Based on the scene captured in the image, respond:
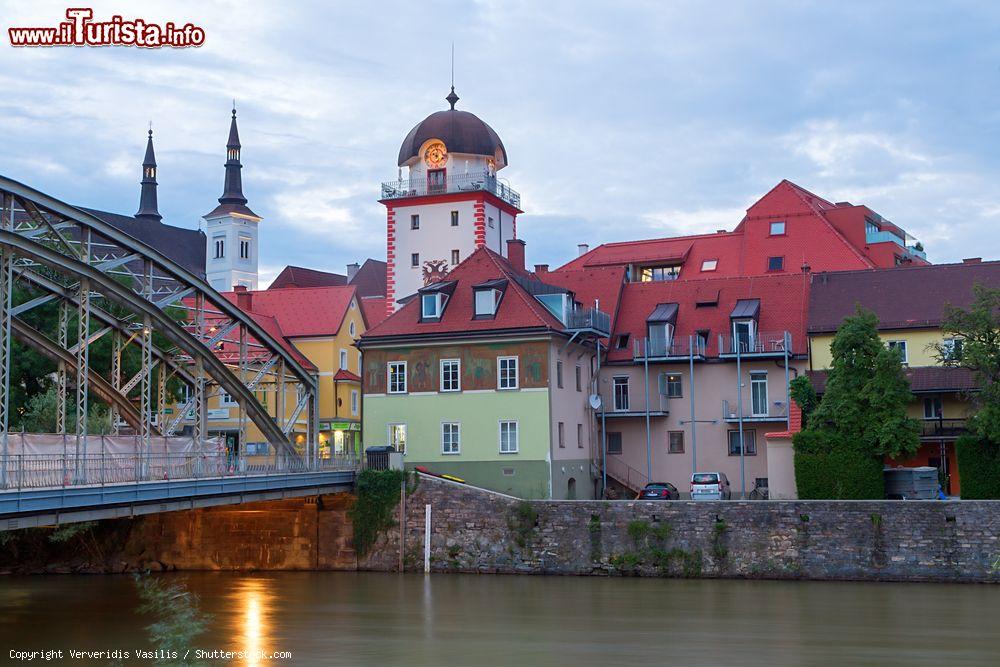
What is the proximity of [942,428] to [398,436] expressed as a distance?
18618 mm

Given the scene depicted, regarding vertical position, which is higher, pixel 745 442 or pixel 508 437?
pixel 508 437

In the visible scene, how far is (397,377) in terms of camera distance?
44.4 m

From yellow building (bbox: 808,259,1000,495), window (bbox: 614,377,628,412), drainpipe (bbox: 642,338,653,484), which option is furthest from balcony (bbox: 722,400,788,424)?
window (bbox: 614,377,628,412)

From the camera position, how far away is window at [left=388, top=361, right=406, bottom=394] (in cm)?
4428

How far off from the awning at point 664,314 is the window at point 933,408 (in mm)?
9705

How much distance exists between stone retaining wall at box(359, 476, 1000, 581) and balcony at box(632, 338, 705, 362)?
9.69m

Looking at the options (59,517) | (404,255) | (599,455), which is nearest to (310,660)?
(59,517)

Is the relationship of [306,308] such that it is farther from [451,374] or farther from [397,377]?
[451,374]

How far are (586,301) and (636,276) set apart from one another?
10322 mm

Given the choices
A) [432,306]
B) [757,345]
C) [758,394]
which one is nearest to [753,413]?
[758,394]

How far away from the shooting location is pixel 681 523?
118 ft

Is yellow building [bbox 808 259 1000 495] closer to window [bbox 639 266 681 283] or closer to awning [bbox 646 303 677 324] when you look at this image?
awning [bbox 646 303 677 324]

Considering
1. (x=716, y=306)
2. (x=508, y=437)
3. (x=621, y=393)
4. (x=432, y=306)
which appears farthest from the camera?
(x=716, y=306)

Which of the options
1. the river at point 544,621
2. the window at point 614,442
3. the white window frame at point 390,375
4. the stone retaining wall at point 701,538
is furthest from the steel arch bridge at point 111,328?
the window at point 614,442
